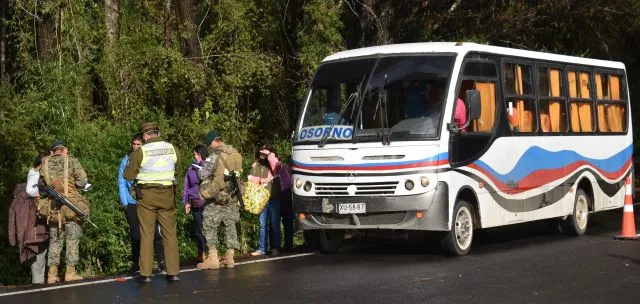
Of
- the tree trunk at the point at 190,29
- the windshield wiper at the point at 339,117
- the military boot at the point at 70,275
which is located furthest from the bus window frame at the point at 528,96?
the tree trunk at the point at 190,29

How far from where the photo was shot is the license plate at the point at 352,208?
49.9ft

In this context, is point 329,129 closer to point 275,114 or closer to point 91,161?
point 91,161

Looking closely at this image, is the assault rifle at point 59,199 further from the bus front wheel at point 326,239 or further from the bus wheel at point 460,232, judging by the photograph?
the bus wheel at point 460,232

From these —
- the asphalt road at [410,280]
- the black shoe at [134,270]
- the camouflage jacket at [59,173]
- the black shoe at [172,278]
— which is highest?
the camouflage jacket at [59,173]

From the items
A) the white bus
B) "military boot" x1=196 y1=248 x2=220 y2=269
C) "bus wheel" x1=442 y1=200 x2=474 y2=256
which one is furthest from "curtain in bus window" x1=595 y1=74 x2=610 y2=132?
"military boot" x1=196 y1=248 x2=220 y2=269

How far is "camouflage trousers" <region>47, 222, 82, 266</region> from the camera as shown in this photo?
1424 cm

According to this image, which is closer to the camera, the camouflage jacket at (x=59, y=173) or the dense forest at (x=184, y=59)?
the camouflage jacket at (x=59, y=173)

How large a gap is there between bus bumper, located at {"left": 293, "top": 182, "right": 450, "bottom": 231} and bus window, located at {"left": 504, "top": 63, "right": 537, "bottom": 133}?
246 centimetres

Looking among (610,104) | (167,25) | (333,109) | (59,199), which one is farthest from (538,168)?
(167,25)

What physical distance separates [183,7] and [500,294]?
13315 mm

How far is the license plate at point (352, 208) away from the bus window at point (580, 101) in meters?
5.10

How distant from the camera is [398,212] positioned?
49.8 feet

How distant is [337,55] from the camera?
54.4 feet

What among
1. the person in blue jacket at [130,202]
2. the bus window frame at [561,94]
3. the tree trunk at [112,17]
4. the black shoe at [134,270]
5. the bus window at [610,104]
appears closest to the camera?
the black shoe at [134,270]
